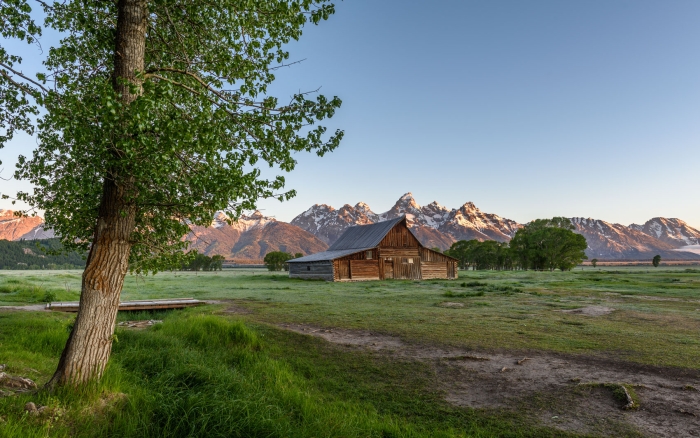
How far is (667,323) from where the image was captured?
13.6m

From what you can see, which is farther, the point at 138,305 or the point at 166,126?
the point at 138,305

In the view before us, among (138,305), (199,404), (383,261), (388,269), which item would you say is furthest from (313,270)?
(199,404)

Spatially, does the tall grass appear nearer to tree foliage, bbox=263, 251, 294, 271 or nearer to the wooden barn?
the wooden barn

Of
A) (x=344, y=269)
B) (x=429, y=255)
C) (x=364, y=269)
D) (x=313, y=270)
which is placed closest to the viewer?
(x=344, y=269)

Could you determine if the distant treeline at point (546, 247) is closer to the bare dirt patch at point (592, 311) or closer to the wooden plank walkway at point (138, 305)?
the bare dirt patch at point (592, 311)

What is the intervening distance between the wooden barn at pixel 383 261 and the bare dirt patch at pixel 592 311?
30.5 metres

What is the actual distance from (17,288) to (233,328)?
2260 centimetres

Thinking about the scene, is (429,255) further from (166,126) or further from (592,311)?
(166,126)

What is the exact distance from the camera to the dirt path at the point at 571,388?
216 inches

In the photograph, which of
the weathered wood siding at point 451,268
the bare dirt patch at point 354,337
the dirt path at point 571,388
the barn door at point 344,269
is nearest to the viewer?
the dirt path at point 571,388

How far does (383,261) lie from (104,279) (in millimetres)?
45523

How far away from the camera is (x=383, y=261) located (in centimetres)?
4994

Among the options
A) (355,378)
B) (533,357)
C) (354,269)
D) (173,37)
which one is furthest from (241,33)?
(354,269)

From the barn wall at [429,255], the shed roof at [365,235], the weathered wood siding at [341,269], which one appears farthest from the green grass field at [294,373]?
the barn wall at [429,255]
